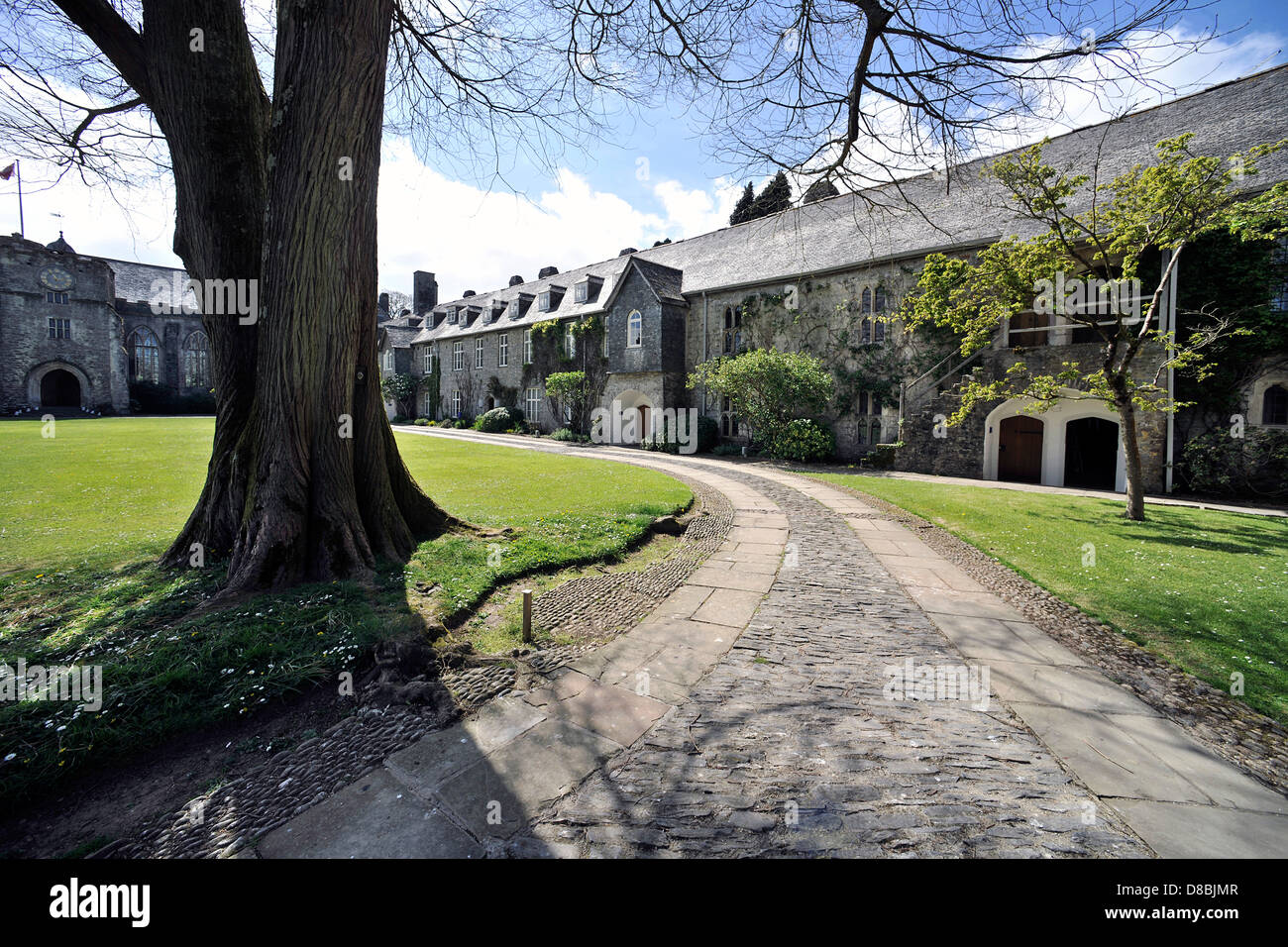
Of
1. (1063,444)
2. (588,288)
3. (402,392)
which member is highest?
(588,288)

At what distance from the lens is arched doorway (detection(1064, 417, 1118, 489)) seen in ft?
58.1

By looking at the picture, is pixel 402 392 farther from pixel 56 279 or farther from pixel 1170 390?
pixel 1170 390

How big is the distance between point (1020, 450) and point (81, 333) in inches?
2177

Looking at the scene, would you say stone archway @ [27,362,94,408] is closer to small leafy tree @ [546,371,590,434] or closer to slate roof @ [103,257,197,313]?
slate roof @ [103,257,197,313]

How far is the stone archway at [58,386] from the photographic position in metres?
34.3

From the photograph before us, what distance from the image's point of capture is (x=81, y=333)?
118 feet

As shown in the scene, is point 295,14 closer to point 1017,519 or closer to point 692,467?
point 1017,519

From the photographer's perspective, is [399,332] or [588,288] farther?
[399,332]

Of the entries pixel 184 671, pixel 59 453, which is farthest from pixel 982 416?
pixel 59 453

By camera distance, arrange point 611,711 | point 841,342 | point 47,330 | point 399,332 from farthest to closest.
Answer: point 399,332 → point 47,330 → point 841,342 → point 611,711

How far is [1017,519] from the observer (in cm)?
991

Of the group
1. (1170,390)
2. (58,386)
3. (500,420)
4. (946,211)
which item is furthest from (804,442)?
(58,386)

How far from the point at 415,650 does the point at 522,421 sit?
30.9m

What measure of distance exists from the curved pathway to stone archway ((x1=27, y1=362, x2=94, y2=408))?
1974 inches
